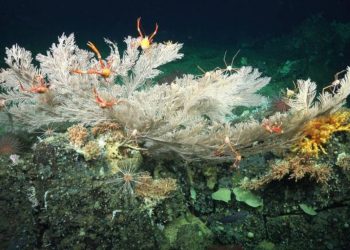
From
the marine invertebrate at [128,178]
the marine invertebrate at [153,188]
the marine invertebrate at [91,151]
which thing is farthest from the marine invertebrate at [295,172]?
the marine invertebrate at [91,151]

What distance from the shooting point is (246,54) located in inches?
623

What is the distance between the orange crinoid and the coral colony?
14mm

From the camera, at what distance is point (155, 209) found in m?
3.52

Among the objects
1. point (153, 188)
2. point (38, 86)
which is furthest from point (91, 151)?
point (38, 86)

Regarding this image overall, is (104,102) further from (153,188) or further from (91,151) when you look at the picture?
(153,188)

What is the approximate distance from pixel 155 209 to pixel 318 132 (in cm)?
243

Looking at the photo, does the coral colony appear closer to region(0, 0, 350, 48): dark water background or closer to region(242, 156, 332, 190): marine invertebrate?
region(242, 156, 332, 190): marine invertebrate

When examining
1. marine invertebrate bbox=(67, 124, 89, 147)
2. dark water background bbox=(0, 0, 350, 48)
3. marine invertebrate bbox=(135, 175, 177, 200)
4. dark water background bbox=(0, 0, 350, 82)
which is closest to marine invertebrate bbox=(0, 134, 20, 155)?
marine invertebrate bbox=(67, 124, 89, 147)

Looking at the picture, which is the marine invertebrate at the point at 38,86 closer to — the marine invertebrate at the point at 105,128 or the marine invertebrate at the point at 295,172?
the marine invertebrate at the point at 105,128

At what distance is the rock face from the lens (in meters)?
3.11

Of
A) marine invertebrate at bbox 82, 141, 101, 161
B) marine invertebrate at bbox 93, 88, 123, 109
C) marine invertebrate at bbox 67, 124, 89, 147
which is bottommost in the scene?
marine invertebrate at bbox 82, 141, 101, 161

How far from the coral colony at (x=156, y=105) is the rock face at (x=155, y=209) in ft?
0.96

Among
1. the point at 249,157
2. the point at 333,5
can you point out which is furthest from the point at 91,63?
the point at 333,5

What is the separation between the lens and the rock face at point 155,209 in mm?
3111
